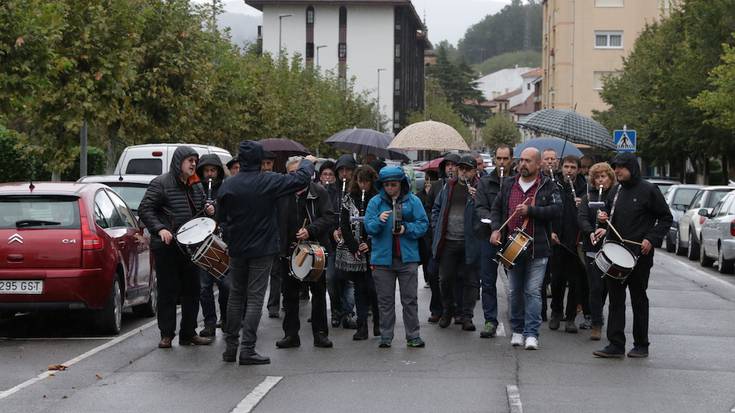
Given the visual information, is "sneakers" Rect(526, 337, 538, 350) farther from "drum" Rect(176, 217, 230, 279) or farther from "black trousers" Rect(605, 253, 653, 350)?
"drum" Rect(176, 217, 230, 279)

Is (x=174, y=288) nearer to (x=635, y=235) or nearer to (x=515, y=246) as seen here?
(x=515, y=246)

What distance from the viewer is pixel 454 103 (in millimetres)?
168875

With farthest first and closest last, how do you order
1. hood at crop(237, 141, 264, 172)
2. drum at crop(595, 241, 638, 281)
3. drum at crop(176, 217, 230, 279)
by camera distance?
drum at crop(176, 217, 230, 279)
drum at crop(595, 241, 638, 281)
hood at crop(237, 141, 264, 172)

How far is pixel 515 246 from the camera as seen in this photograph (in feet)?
38.5

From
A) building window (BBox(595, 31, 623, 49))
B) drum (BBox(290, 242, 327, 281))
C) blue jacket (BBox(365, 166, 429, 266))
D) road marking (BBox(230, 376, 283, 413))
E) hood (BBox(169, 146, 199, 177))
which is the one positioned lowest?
road marking (BBox(230, 376, 283, 413))

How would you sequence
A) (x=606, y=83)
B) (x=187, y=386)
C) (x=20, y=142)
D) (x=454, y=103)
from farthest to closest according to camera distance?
(x=454, y=103) → (x=606, y=83) → (x=20, y=142) → (x=187, y=386)

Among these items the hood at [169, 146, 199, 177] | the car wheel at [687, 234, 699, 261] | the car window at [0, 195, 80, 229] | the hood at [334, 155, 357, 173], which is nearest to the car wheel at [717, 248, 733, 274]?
the car wheel at [687, 234, 699, 261]

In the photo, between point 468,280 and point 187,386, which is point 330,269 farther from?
point 187,386

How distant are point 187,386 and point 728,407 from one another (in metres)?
4.00

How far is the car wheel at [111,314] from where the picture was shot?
41.4 feet

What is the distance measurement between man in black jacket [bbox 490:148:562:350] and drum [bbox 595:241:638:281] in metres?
0.69

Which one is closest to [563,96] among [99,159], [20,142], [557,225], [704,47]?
[704,47]

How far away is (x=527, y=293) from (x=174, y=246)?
3360mm

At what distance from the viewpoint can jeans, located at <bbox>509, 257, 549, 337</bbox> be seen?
11.9 m
